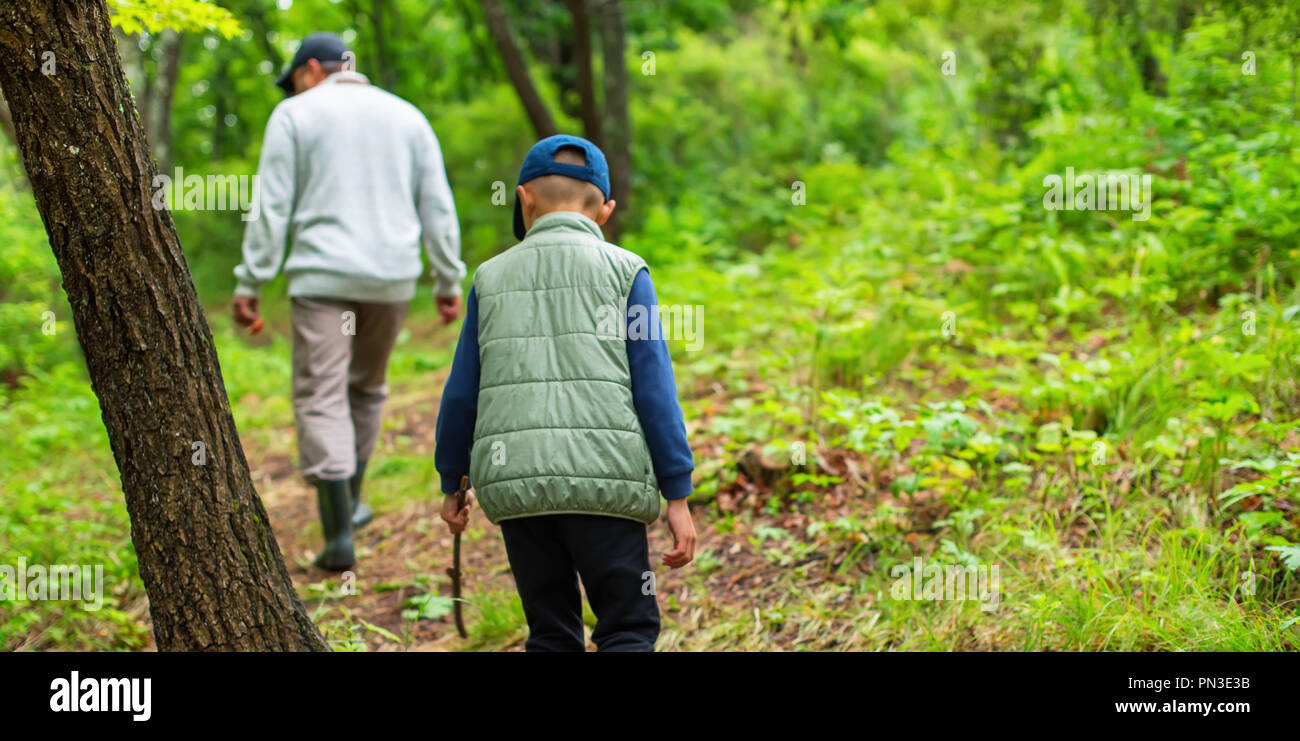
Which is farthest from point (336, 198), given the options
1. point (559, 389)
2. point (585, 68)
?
point (585, 68)

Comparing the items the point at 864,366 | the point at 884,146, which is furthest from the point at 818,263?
the point at 884,146

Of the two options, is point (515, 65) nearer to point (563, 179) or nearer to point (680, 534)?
point (563, 179)

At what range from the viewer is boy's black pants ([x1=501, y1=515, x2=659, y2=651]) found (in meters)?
2.19

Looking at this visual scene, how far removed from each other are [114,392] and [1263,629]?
2.97 metres

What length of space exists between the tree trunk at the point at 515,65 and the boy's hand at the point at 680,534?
6.50 meters

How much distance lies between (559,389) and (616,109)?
6.94m

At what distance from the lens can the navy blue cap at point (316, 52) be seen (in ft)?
12.9

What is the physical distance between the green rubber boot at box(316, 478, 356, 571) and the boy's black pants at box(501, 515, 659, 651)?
69.4 inches

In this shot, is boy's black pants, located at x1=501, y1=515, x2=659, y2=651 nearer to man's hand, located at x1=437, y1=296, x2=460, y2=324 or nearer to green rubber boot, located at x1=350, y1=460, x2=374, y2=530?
man's hand, located at x1=437, y1=296, x2=460, y2=324

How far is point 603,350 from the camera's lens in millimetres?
2178

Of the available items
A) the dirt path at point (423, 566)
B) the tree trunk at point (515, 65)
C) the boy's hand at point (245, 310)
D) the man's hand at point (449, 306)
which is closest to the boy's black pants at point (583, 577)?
the dirt path at point (423, 566)

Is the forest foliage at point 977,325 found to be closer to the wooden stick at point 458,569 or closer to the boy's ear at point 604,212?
the wooden stick at point 458,569

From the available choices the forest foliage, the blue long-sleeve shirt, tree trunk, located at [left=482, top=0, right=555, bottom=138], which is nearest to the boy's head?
the blue long-sleeve shirt
